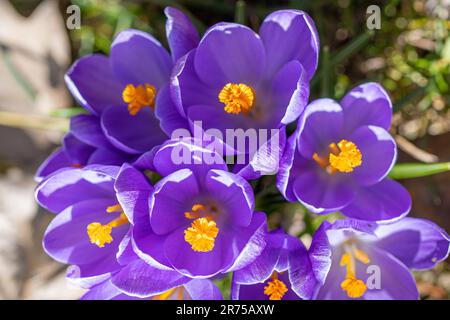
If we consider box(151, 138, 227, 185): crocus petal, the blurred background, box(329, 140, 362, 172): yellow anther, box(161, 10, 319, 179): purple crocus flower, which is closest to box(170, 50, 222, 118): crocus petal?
box(161, 10, 319, 179): purple crocus flower

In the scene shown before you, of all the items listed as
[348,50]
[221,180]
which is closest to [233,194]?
[221,180]

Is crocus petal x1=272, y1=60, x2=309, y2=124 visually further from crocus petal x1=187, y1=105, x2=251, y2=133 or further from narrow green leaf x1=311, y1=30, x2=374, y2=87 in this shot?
narrow green leaf x1=311, y1=30, x2=374, y2=87

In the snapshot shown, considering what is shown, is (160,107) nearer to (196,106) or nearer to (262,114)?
(196,106)

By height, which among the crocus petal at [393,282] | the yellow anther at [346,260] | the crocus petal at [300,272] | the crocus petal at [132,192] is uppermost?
the crocus petal at [132,192]

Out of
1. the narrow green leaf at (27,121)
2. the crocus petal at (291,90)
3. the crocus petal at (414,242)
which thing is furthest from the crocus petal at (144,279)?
the narrow green leaf at (27,121)

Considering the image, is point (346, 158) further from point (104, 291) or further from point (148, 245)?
point (104, 291)

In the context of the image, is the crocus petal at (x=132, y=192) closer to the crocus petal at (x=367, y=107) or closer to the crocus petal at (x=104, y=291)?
the crocus petal at (x=104, y=291)
